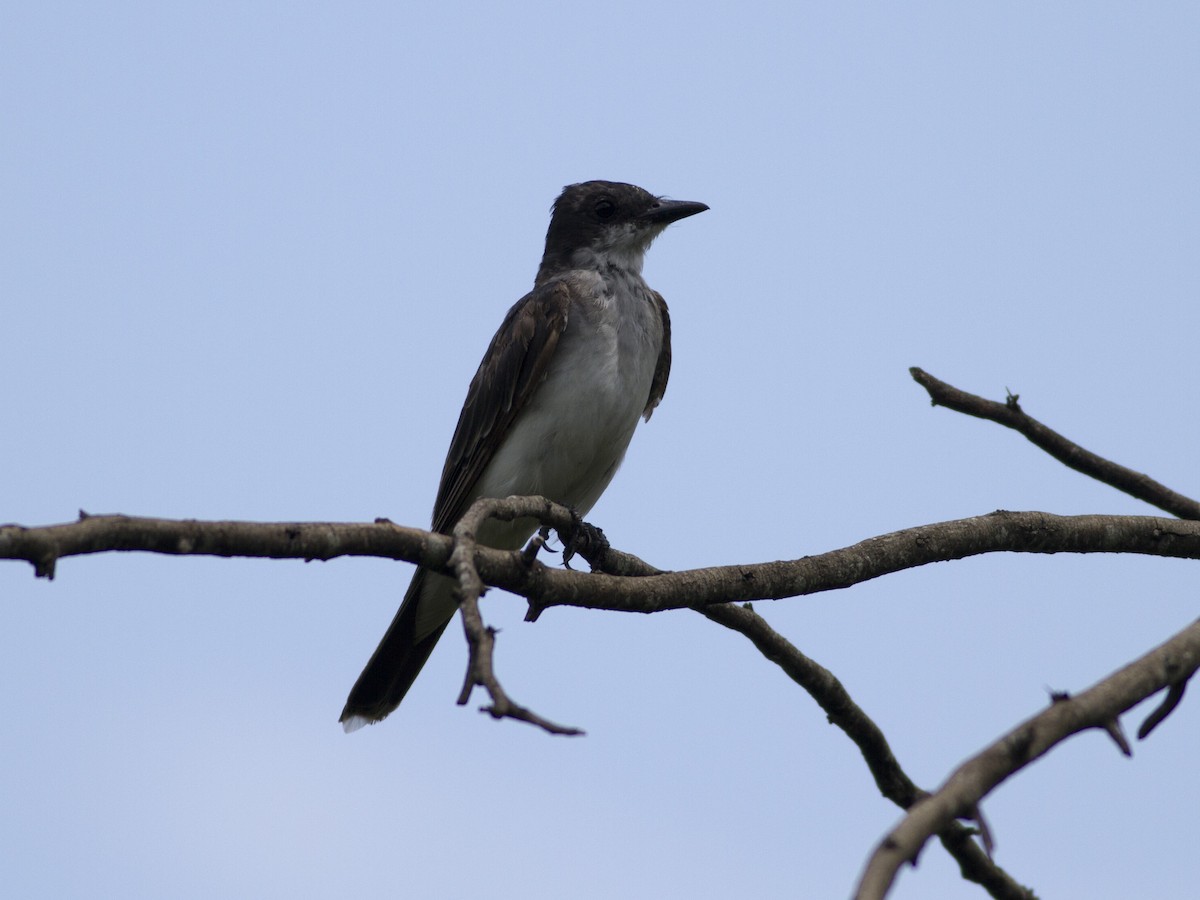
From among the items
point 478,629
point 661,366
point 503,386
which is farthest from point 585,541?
point 478,629

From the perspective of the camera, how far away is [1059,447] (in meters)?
6.71

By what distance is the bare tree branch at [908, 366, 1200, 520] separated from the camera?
6453 mm

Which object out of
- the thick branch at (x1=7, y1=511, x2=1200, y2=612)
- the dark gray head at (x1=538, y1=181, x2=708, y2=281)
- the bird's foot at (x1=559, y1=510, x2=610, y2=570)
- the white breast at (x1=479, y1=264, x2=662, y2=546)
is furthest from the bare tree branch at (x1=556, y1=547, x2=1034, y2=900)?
the dark gray head at (x1=538, y1=181, x2=708, y2=281)

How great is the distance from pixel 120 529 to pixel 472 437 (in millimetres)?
5000

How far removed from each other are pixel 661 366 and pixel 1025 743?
19.8ft

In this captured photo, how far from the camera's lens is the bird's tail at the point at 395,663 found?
814cm

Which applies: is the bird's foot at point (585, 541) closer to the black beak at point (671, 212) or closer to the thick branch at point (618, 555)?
the thick branch at point (618, 555)

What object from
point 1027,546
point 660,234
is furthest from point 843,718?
point 660,234

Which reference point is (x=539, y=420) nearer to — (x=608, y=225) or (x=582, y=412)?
(x=582, y=412)

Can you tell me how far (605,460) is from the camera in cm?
847

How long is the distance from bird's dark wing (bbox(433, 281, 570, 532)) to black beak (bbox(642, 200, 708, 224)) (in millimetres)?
1132

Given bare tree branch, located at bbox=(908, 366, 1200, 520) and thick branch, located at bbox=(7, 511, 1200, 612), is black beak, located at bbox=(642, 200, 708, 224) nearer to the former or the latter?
bare tree branch, located at bbox=(908, 366, 1200, 520)

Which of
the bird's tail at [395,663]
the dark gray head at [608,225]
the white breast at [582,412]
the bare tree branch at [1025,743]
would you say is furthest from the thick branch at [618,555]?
the dark gray head at [608,225]

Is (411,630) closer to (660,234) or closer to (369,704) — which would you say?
(369,704)
